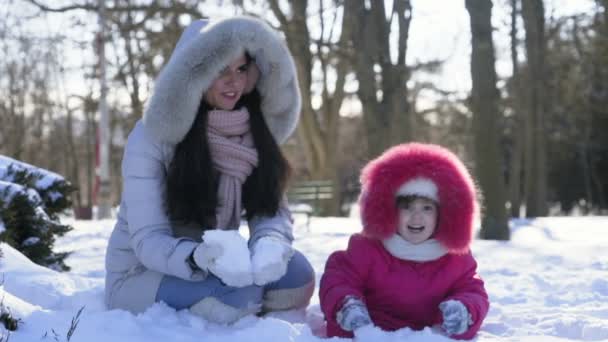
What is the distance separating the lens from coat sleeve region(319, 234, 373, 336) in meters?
3.09

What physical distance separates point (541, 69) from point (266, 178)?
14768mm

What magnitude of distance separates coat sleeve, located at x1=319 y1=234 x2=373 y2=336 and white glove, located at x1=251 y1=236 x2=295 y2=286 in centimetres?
25

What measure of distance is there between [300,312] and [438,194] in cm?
89

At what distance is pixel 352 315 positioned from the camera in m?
2.94

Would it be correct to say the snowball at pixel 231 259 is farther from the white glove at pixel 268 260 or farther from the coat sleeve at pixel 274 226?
the coat sleeve at pixel 274 226

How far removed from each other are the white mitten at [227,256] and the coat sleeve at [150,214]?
0.54 ft

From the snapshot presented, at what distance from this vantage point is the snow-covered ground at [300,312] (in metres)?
2.62

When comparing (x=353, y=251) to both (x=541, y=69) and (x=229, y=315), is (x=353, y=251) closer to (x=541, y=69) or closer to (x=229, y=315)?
(x=229, y=315)

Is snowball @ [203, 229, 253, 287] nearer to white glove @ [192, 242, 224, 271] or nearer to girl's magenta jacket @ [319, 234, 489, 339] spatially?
white glove @ [192, 242, 224, 271]

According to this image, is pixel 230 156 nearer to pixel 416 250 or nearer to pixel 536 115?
pixel 416 250

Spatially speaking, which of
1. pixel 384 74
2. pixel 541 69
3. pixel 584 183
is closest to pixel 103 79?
pixel 384 74

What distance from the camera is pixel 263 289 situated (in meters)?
3.42

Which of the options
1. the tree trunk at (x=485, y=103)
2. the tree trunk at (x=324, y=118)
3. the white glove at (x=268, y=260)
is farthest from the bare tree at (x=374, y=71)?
the white glove at (x=268, y=260)

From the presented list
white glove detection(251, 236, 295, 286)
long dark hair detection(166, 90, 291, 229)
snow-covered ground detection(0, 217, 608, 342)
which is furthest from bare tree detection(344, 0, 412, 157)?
white glove detection(251, 236, 295, 286)
